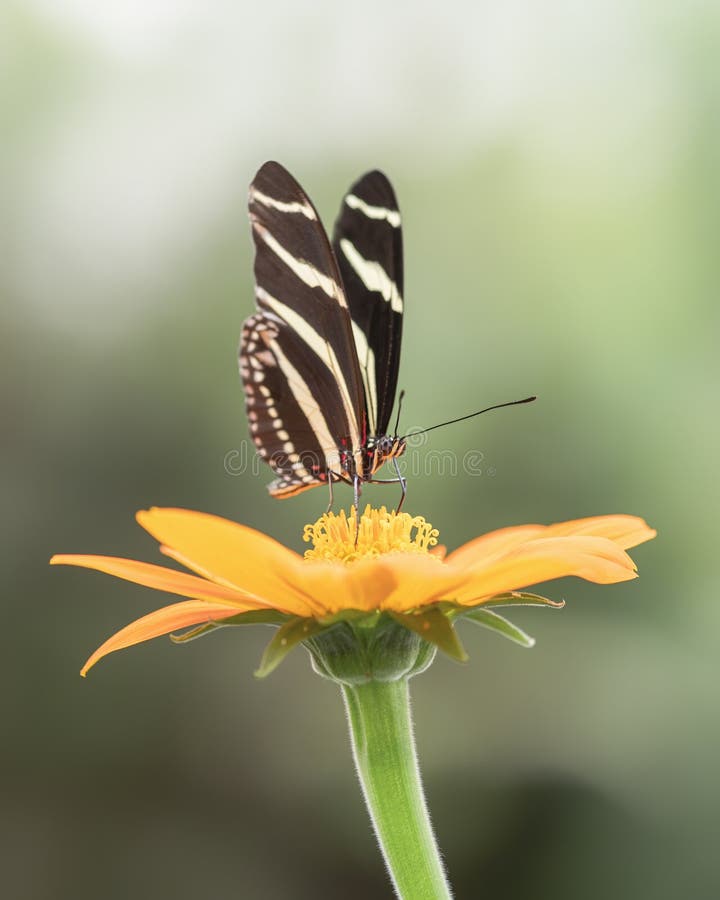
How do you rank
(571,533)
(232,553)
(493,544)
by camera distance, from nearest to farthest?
(232,553), (571,533), (493,544)

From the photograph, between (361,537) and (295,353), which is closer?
(361,537)

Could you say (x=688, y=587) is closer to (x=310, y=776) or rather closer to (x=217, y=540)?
(x=310, y=776)

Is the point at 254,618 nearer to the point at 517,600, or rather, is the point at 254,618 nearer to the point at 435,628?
the point at 435,628

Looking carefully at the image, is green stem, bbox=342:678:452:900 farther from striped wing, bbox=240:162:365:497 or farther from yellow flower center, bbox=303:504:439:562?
striped wing, bbox=240:162:365:497

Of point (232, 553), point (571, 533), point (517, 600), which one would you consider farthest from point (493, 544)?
point (232, 553)

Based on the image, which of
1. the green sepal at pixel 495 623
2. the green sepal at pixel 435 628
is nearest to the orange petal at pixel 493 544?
the green sepal at pixel 495 623

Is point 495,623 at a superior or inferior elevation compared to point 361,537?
inferior

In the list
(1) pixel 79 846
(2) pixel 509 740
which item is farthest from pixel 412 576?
(1) pixel 79 846

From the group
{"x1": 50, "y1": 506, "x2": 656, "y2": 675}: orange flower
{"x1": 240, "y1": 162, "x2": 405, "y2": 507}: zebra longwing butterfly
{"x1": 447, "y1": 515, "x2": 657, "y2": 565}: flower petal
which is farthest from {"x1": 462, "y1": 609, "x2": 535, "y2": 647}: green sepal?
{"x1": 240, "y1": 162, "x2": 405, "y2": 507}: zebra longwing butterfly
